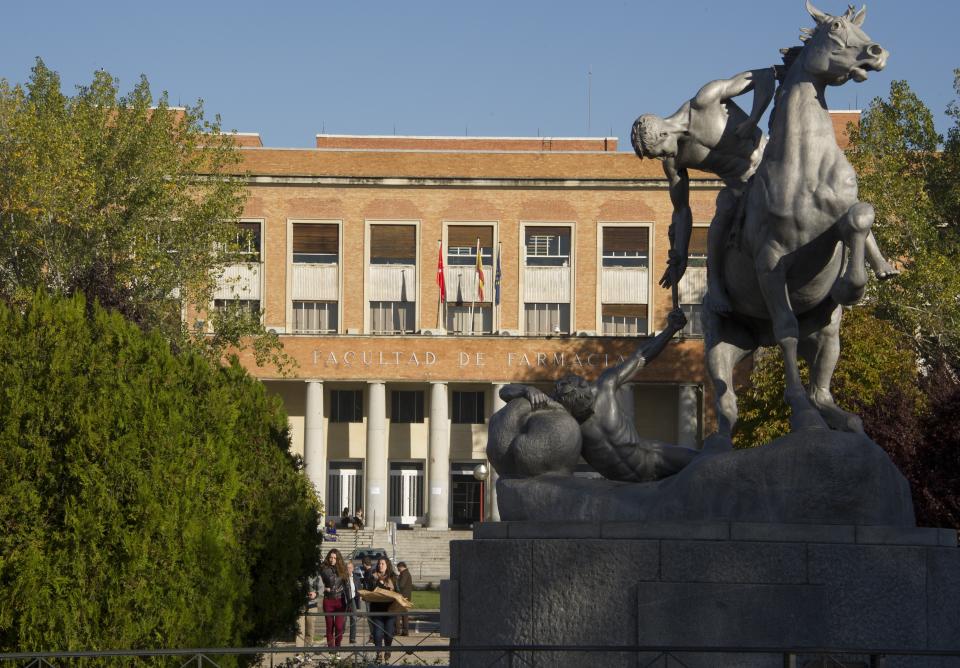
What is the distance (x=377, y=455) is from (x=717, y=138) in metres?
Result: 55.7

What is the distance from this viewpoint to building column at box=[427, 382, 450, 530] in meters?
64.8

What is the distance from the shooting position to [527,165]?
68.4 metres

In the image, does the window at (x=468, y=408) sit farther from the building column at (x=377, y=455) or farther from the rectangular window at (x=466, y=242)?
the rectangular window at (x=466, y=242)

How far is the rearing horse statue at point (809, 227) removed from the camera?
9719 mm

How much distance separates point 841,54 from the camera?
995 centimetres

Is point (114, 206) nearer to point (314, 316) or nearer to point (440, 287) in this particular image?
point (440, 287)

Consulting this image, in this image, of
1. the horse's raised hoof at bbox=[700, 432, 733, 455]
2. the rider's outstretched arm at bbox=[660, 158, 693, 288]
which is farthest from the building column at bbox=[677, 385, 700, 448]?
the horse's raised hoof at bbox=[700, 432, 733, 455]

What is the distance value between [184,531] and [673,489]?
747cm

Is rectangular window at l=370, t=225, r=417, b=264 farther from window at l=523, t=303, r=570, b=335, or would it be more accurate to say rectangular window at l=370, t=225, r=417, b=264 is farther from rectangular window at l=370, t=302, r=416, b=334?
window at l=523, t=303, r=570, b=335

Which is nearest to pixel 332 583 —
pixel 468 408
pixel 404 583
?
pixel 404 583

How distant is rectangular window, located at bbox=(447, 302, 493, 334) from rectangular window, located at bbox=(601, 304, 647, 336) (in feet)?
16.5

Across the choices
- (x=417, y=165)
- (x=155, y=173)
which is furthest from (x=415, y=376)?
(x=155, y=173)

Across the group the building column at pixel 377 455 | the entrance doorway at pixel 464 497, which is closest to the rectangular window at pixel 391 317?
the building column at pixel 377 455

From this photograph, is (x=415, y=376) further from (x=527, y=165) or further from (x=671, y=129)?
(x=671, y=129)
